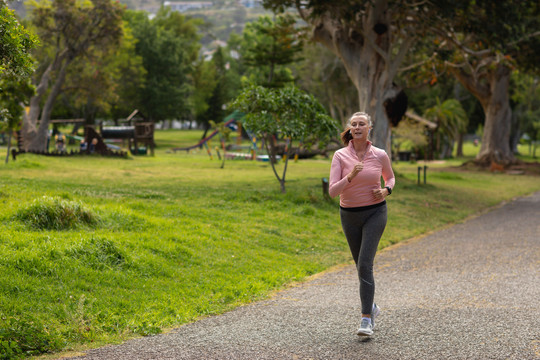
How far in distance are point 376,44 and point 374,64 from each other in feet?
2.81

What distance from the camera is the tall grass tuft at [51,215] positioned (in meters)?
9.43

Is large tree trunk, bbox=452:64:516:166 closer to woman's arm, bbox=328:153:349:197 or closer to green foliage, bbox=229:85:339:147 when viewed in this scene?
green foliage, bbox=229:85:339:147

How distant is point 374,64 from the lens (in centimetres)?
2414

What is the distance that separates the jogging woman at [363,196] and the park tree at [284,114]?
10998mm

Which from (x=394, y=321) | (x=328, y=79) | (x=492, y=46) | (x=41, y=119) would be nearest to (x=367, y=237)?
(x=394, y=321)

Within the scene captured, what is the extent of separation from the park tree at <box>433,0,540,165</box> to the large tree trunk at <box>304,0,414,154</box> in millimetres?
2076

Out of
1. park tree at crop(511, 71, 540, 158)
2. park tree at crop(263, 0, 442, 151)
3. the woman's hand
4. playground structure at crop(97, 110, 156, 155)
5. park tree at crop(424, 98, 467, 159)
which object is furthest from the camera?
park tree at crop(511, 71, 540, 158)

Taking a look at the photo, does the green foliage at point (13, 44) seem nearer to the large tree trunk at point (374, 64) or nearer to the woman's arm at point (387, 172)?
the woman's arm at point (387, 172)

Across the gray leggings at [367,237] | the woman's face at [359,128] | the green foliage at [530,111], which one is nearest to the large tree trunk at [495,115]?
the green foliage at [530,111]

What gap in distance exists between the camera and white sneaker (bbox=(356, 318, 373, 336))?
5.73m

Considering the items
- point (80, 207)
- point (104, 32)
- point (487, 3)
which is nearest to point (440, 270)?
point (80, 207)

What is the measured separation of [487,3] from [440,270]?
15.8m

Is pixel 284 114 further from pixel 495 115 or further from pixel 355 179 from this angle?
pixel 495 115

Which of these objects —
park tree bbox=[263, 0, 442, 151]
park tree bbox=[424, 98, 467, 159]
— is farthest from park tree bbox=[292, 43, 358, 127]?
park tree bbox=[263, 0, 442, 151]
